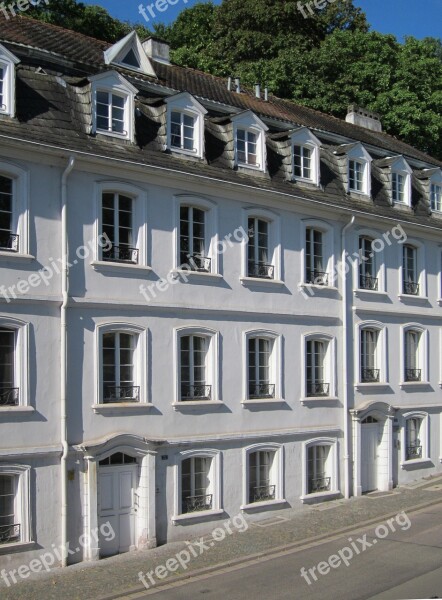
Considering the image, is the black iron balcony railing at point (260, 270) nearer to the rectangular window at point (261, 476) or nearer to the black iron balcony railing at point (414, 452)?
the rectangular window at point (261, 476)

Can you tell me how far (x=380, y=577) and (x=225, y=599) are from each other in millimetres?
3332

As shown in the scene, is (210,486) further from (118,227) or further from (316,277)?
(316,277)

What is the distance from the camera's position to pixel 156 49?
90.2ft

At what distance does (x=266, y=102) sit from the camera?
97.0ft

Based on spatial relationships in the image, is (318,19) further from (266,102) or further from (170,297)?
(170,297)

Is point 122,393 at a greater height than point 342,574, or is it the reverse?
point 122,393

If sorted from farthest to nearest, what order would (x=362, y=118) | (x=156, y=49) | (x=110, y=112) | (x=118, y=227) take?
(x=362, y=118), (x=156, y=49), (x=110, y=112), (x=118, y=227)

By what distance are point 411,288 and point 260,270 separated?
760 centimetres

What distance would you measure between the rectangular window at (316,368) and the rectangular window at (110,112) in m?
8.57

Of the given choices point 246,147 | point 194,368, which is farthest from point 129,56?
point 194,368

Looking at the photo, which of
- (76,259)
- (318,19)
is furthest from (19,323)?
(318,19)

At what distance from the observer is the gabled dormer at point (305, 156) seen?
23747 mm

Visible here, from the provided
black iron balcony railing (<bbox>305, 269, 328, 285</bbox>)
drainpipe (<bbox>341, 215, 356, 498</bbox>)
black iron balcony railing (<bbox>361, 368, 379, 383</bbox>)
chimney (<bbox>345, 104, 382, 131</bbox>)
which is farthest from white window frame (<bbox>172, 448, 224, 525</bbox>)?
chimney (<bbox>345, 104, 382, 131</bbox>)

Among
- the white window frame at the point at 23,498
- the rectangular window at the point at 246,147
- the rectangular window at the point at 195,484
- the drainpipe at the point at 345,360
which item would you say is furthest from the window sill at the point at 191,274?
the white window frame at the point at 23,498
